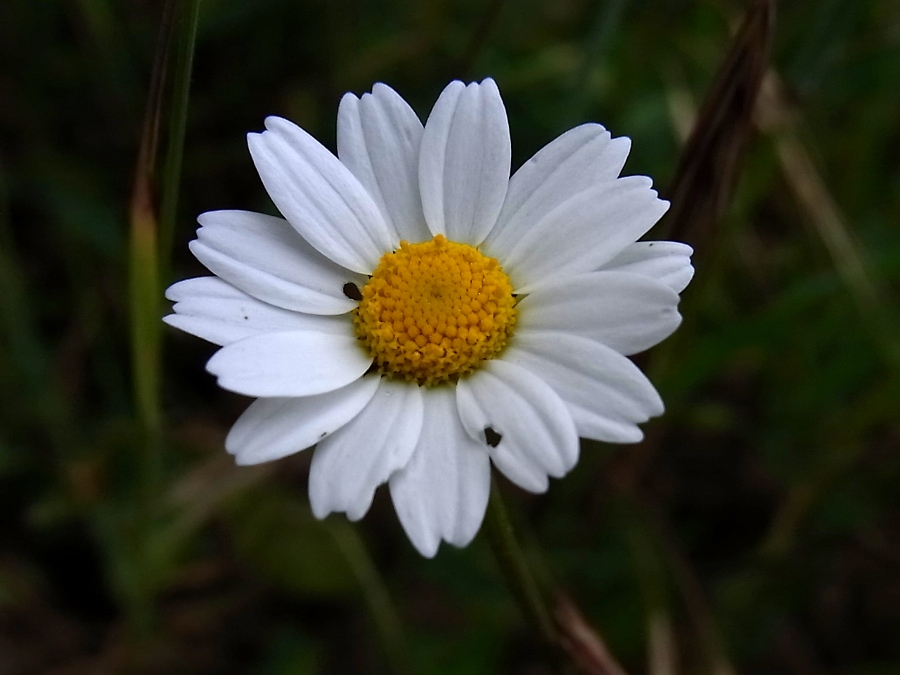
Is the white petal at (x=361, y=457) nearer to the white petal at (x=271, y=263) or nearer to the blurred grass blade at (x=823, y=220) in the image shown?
the white petal at (x=271, y=263)

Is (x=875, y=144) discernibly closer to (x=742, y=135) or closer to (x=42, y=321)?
(x=742, y=135)

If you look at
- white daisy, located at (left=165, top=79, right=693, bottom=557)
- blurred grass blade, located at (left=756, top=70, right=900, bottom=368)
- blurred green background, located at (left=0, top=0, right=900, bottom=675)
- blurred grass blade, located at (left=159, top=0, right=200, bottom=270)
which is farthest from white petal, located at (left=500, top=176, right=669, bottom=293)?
blurred grass blade, located at (left=756, top=70, right=900, bottom=368)

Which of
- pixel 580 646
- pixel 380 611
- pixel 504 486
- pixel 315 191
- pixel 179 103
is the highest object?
pixel 179 103

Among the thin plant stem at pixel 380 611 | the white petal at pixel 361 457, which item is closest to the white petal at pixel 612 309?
the white petal at pixel 361 457

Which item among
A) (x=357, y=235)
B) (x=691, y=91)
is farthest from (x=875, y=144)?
(x=357, y=235)

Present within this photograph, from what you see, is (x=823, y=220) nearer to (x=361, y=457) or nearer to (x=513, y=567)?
(x=513, y=567)

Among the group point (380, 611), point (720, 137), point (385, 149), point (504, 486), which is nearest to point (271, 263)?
point (385, 149)

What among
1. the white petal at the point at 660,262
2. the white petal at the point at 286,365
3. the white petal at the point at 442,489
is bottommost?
the white petal at the point at 442,489
